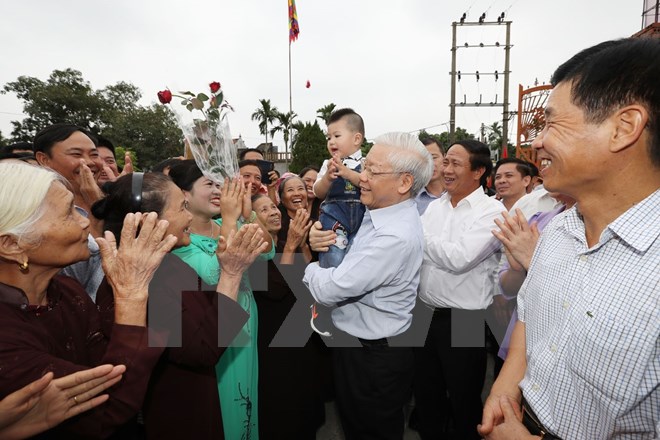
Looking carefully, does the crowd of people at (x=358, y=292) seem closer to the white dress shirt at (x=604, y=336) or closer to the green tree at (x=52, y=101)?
the white dress shirt at (x=604, y=336)

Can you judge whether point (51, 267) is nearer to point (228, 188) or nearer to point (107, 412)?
point (107, 412)

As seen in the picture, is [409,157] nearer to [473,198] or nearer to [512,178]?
[473,198]

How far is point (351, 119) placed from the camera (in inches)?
139

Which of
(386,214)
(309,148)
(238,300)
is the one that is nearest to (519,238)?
(386,214)

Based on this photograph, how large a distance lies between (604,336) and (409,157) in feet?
4.88

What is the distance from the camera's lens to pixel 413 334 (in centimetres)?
290

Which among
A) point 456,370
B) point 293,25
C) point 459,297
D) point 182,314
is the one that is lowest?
point 456,370

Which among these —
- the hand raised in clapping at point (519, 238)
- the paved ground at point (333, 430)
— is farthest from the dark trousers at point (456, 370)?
the hand raised in clapping at point (519, 238)

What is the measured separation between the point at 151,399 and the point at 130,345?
63 centimetres

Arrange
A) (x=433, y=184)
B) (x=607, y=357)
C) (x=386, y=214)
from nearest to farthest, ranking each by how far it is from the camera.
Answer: (x=607, y=357) → (x=386, y=214) → (x=433, y=184)

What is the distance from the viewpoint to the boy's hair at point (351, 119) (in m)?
3.53

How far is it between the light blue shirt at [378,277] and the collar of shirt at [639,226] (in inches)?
44.9

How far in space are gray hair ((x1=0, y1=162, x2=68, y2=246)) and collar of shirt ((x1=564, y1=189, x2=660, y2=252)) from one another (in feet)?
6.41

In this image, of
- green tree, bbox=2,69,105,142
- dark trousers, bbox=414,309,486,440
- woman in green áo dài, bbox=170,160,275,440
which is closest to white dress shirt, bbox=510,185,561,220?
dark trousers, bbox=414,309,486,440
